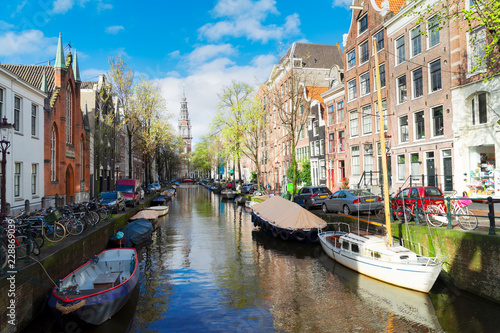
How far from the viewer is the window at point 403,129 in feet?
88.8

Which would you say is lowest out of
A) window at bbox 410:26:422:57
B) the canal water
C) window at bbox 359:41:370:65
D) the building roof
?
the canal water

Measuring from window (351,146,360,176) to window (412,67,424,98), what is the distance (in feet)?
28.8

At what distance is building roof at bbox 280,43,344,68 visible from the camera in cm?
4894

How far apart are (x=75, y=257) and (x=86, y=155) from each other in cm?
2538

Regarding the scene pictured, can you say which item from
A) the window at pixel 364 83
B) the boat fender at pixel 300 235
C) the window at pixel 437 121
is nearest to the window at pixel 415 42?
the window at pixel 437 121

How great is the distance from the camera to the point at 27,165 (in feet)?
73.5

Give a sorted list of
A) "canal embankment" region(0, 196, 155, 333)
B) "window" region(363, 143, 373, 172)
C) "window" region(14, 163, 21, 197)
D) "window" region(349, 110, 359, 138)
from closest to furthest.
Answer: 1. "canal embankment" region(0, 196, 155, 333)
2. "window" region(14, 163, 21, 197)
3. "window" region(363, 143, 373, 172)
4. "window" region(349, 110, 359, 138)

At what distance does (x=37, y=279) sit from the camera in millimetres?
10219

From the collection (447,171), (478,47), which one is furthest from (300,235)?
(478,47)

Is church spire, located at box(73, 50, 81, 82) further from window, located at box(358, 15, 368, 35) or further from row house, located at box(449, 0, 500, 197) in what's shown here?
row house, located at box(449, 0, 500, 197)

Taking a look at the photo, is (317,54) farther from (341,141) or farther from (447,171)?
(447,171)

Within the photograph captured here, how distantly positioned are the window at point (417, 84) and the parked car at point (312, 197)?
9.97 metres

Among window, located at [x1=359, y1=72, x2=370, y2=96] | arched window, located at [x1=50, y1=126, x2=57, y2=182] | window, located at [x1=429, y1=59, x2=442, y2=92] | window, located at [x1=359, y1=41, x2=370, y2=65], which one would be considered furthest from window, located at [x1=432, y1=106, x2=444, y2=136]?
arched window, located at [x1=50, y1=126, x2=57, y2=182]

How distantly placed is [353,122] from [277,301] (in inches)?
1012
